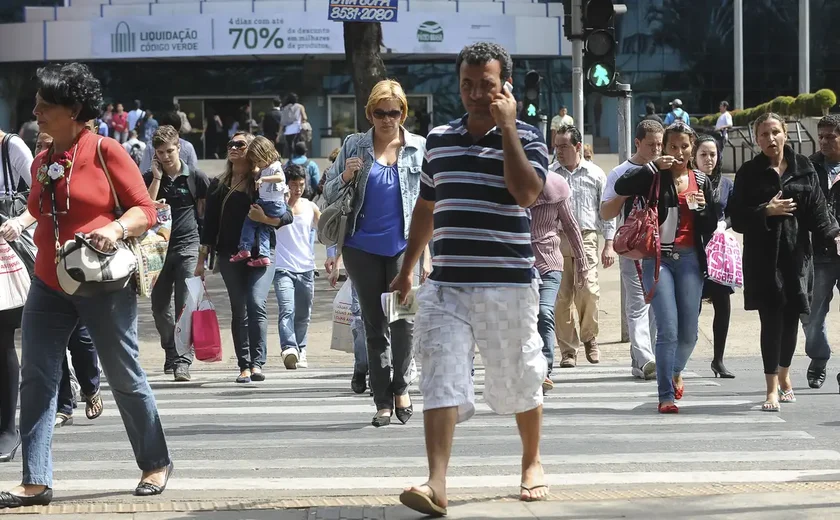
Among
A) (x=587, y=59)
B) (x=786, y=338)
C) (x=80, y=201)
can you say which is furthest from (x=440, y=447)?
(x=587, y=59)

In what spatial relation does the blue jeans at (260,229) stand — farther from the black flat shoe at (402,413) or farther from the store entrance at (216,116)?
the store entrance at (216,116)

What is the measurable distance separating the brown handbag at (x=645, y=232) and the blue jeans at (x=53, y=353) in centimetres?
376

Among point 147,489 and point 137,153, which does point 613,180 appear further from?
point 137,153

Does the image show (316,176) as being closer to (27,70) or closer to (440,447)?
(440,447)

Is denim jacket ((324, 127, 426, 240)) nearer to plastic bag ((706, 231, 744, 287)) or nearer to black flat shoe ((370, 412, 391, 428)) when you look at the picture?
black flat shoe ((370, 412, 391, 428))

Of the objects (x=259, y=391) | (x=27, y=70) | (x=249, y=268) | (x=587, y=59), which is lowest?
(x=259, y=391)

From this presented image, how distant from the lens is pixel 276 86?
52000mm

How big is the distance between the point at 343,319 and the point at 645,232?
7.59 ft

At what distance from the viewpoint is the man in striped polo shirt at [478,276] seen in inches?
217

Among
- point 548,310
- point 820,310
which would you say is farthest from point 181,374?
point 820,310

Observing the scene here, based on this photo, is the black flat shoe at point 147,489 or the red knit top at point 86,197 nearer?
the red knit top at point 86,197

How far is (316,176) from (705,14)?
1360 inches

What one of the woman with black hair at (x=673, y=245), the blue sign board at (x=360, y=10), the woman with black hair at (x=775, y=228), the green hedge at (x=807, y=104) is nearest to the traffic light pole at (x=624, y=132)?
the blue sign board at (x=360, y=10)

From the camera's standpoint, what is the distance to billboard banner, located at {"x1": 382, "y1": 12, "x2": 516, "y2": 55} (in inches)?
1933
